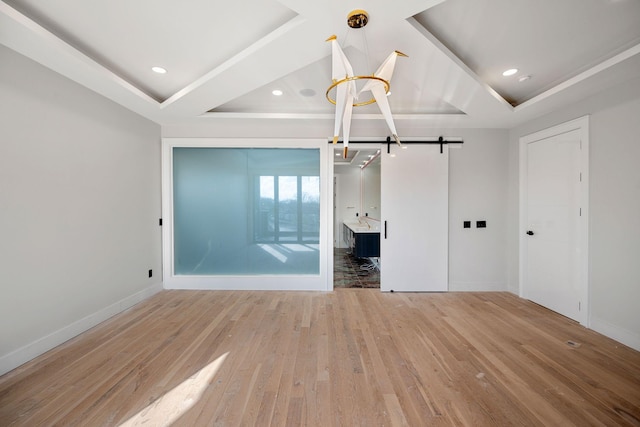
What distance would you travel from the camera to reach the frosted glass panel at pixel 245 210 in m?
3.94

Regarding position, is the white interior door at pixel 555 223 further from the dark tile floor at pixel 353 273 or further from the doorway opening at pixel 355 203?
the doorway opening at pixel 355 203

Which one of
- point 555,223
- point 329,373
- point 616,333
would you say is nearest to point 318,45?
point 329,373

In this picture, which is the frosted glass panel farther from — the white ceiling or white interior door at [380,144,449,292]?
white interior door at [380,144,449,292]

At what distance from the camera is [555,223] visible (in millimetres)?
3176

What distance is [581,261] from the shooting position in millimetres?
2846

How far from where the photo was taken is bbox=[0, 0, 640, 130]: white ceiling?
5.92 feet

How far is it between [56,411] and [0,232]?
1459 mm

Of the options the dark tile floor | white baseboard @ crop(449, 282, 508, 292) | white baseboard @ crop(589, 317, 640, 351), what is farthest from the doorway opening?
white baseboard @ crop(589, 317, 640, 351)

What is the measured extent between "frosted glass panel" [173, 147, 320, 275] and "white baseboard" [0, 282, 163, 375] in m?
0.86

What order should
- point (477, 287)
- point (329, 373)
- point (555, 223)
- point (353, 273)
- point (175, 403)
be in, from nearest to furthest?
1. point (175, 403)
2. point (329, 373)
3. point (555, 223)
4. point (477, 287)
5. point (353, 273)

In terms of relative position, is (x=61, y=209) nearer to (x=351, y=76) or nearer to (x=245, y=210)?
(x=245, y=210)

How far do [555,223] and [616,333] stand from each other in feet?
4.24

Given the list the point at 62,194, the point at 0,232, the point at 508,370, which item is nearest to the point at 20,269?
the point at 0,232

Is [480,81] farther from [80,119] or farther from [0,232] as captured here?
[0,232]
